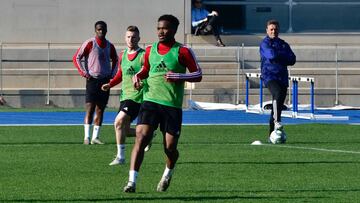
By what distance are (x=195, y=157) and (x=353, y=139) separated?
15.3ft

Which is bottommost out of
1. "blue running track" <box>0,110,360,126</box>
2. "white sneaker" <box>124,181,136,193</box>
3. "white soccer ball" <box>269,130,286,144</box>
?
"blue running track" <box>0,110,360,126</box>

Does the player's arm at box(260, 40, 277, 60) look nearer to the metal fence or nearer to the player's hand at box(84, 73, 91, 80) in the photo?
the player's hand at box(84, 73, 91, 80)

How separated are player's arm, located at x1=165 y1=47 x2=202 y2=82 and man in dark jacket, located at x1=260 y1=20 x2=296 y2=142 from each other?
717 cm

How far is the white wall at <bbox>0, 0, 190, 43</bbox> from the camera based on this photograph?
122 feet

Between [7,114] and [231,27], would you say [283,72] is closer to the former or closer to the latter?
[7,114]

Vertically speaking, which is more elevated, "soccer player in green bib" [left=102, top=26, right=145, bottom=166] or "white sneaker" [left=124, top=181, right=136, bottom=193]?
"soccer player in green bib" [left=102, top=26, right=145, bottom=166]

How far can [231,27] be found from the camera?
131ft

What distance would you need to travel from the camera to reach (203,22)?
37.0 meters

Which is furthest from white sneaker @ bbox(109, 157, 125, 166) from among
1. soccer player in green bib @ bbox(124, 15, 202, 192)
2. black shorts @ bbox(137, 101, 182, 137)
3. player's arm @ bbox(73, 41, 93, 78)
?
player's arm @ bbox(73, 41, 93, 78)

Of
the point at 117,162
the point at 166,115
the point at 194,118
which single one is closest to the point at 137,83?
the point at 166,115

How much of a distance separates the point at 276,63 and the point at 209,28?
1732cm

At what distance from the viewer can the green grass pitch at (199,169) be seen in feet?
39.4

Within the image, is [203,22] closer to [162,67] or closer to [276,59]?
[276,59]

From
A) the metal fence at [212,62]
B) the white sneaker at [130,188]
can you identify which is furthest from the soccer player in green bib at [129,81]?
the metal fence at [212,62]
